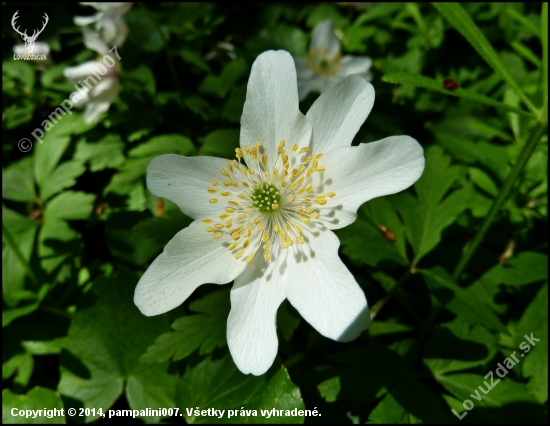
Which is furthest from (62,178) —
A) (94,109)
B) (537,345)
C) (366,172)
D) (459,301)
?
(537,345)

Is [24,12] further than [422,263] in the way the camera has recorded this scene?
Yes

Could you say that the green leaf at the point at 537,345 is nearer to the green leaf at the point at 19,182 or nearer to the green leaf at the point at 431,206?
the green leaf at the point at 431,206

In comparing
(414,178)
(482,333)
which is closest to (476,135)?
(482,333)

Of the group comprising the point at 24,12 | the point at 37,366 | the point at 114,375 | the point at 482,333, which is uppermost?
the point at 24,12

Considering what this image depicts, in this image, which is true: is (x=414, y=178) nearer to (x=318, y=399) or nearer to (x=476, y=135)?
(x=318, y=399)

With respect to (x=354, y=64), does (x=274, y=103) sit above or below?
above

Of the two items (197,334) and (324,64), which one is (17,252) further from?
(324,64)

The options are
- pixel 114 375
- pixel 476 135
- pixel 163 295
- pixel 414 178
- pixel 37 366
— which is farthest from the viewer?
pixel 476 135
